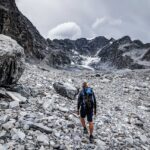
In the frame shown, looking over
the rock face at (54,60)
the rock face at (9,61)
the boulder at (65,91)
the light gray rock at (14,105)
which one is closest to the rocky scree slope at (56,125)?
the light gray rock at (14,105)

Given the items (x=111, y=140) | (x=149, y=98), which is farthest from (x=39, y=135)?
(x=149, y=98)

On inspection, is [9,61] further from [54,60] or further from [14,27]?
[54,60]

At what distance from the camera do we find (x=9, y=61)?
45.7ft

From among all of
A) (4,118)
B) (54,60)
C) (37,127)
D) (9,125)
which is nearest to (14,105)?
(4,118)

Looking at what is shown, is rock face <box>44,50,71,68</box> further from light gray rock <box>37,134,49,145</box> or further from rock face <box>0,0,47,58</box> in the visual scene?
light gray rock <box>37,134,49,145</box>

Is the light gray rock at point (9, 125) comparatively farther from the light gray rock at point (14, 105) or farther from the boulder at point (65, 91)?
the boulder at point (65, 91)

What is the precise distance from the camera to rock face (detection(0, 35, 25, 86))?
13625 millimetres

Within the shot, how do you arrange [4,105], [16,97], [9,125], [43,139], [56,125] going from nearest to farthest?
1. [43,139]
2. [9,125]
3. [56,125]
4. [4,105]
5. [16,97]

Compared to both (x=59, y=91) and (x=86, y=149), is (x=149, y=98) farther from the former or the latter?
(x=86, y=149)

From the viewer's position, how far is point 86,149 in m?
10.4

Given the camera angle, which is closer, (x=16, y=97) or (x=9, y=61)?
(x=16, y=97)

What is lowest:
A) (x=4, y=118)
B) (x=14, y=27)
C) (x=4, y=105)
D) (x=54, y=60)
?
(x=4, y=118)

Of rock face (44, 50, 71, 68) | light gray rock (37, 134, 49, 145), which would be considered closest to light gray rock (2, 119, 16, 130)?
light gray rock (37, 134, 49, 145)

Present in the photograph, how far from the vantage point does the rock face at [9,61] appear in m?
13.6
